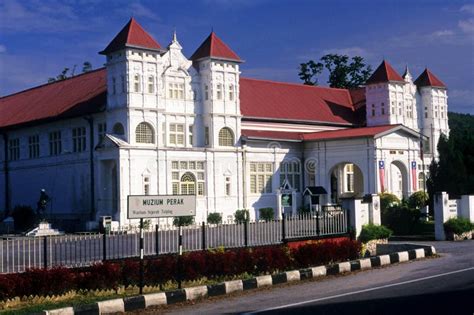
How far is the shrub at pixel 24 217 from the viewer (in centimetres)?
4322

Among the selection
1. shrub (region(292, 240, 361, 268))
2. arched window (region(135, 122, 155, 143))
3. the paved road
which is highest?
arched window (region(135, 122, 155, 143))

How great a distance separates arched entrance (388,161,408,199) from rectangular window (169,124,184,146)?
13.9 metres

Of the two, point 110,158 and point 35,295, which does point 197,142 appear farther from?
point 35,295

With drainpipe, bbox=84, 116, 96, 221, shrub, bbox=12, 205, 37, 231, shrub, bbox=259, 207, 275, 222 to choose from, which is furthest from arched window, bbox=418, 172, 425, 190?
shrub, bbox=12, 205, 37, 231

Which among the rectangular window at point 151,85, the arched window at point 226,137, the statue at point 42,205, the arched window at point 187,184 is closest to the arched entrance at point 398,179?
the arched window at point 226,137

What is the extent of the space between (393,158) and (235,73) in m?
11.5

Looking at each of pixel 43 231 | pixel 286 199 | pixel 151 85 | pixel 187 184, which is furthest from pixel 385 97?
pixel 43 231

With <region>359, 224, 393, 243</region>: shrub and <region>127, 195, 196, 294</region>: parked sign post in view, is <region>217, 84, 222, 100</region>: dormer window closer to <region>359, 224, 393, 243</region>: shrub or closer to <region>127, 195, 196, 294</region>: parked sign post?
<region>359, 224, 393, 243</region>: shrub

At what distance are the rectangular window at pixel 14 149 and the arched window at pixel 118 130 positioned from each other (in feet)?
37.9

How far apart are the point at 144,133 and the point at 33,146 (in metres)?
10.6

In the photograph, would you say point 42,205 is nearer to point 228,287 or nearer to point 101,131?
point 101,131

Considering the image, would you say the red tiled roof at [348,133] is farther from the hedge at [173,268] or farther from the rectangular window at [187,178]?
the hedge at [173,268]

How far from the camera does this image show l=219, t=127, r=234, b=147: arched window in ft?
141

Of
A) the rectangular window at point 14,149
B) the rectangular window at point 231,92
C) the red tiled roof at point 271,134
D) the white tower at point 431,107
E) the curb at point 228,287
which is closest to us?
the curb at point 228,287
